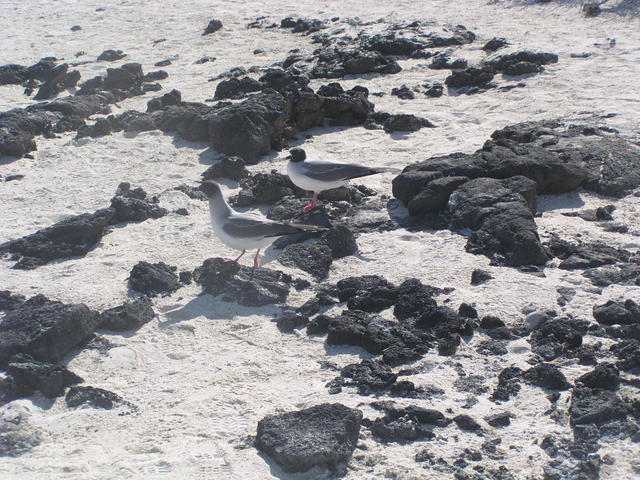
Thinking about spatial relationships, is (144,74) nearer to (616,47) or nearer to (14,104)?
(14,104)

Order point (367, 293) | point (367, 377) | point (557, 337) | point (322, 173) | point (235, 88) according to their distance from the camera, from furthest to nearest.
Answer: point (235, 88), point (322, 173), point (367, 293), point (557, 337), point (367, 377)

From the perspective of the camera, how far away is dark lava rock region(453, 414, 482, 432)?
17.4 ft

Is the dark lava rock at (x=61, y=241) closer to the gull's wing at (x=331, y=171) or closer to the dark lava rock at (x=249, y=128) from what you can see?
the gull's wing at (x=331, y=171)

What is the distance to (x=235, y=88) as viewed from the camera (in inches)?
540

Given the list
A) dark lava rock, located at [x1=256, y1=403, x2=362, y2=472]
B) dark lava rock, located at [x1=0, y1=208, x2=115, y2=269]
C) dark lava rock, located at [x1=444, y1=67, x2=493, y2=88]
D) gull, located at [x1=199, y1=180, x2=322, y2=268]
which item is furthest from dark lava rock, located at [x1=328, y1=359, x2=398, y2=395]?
dark lava rock, located at [x1=444, y1=67, x2=493, y2=88]

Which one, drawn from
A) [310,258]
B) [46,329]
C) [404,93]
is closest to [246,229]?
[310,258]

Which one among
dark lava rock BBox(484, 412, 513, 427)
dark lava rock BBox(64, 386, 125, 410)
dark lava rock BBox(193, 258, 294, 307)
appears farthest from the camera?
dark lava rock BBox(193, 258, 294, 307)

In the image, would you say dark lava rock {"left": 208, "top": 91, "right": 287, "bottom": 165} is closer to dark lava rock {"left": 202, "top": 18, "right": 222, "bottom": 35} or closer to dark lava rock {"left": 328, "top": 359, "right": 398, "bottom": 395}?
dark lava rock {"left": 328, "top": 359, "right": 398, "bottom": 395}

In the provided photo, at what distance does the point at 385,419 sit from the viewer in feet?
17.7

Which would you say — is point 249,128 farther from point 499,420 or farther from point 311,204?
point 499,420

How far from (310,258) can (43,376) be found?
113 inches

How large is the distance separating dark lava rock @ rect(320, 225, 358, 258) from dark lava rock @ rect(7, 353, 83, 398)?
2.92 metres

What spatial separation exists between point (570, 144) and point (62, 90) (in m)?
9.45

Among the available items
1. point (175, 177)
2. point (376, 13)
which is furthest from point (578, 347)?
point (376, 13)
